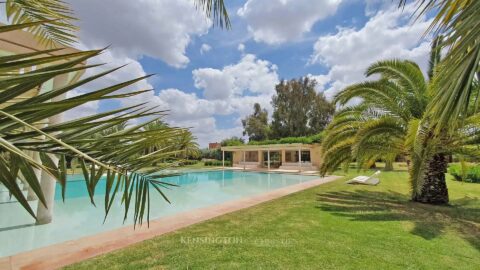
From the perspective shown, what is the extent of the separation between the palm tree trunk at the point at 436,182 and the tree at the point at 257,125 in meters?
33.1

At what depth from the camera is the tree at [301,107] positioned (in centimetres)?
3662

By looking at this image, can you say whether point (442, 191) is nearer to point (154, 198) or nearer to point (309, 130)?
point (154, 198)

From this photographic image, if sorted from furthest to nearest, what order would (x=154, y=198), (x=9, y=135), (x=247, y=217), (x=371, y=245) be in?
(x=154, y=198) < (x=247, y=217) < (x=371, y=245) < (x=9, y=135)

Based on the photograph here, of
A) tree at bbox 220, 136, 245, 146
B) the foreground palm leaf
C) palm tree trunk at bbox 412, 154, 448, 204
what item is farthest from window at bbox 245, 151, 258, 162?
the foreground palm leaf

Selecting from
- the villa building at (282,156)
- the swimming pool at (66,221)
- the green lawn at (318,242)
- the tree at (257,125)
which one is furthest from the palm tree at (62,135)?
the tree at (257,125)

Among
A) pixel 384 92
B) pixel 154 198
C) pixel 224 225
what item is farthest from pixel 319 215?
pixel 154 198

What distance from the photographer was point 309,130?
37406 millimetres

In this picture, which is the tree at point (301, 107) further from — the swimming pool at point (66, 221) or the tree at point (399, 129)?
the tree at point (399, 129)

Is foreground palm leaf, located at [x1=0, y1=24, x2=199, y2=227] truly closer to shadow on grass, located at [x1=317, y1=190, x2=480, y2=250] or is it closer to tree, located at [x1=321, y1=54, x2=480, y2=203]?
shadow on grass, located at [x1=317, y1=190, x2=480, y2=250]

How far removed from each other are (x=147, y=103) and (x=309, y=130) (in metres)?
37.7

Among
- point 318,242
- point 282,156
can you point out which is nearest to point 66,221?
point 318,242

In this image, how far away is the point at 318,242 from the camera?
4875 mm

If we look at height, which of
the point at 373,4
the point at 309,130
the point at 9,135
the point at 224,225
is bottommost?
the point at 224,225

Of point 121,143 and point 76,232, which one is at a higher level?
point 121,143
